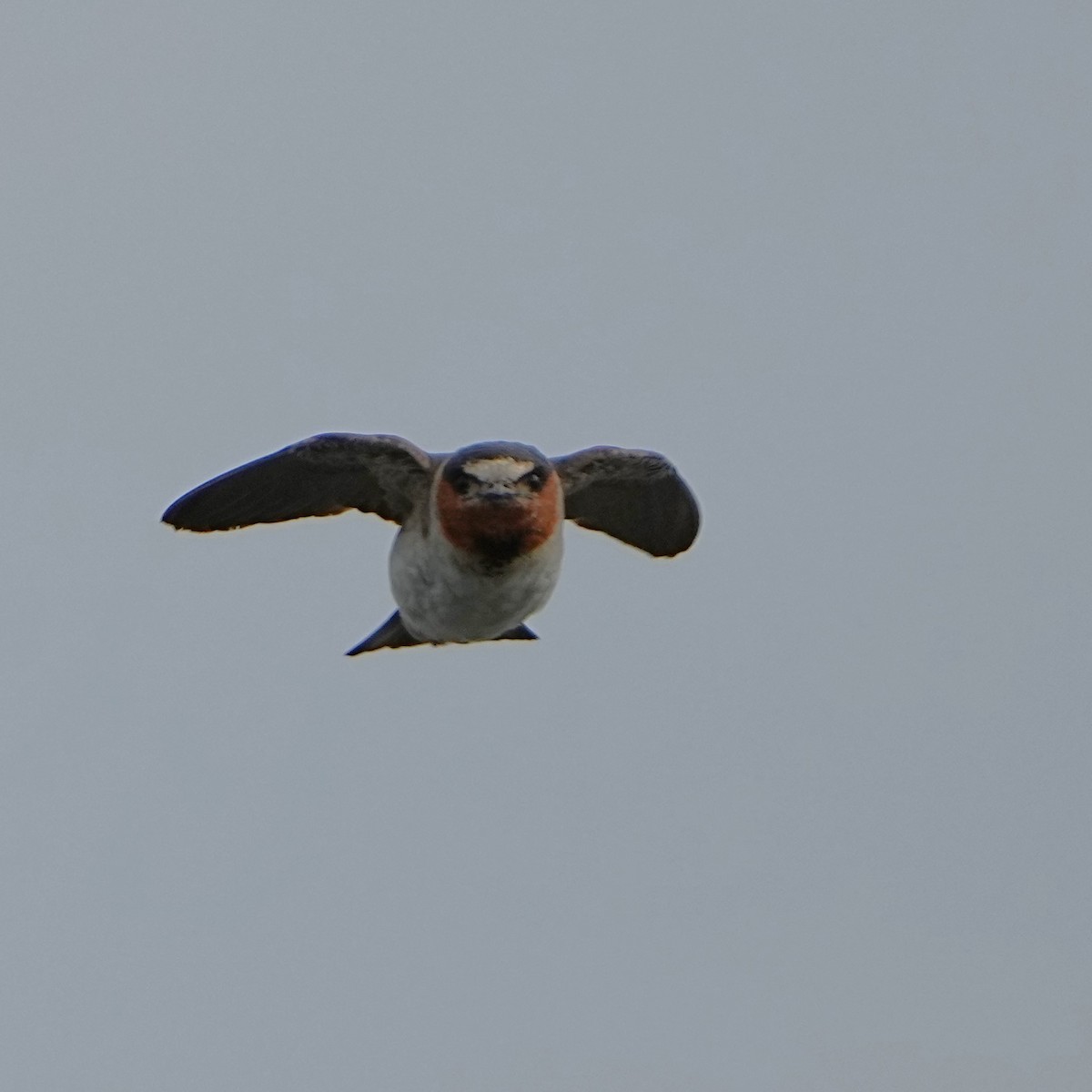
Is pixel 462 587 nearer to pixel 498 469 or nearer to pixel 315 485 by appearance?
pixel 498 469

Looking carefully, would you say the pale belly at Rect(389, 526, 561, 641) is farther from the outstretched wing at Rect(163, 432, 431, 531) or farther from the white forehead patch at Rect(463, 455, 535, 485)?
the white forehead patch at Rect(463, 455, 535, 485)

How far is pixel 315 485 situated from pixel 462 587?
1.53m

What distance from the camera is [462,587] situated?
14828mm

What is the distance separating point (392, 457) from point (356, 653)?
7.17 feet

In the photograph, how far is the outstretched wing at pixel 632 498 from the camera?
1578cm

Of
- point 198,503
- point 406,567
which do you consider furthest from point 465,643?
point 198,503

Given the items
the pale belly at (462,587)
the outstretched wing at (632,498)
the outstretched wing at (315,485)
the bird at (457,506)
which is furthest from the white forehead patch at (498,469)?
the outstretched wing at (632,498)

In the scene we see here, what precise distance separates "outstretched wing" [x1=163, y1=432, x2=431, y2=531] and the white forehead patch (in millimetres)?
1155

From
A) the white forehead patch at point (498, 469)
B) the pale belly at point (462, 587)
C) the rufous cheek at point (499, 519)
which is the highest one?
the white forehead patch at point (498, 469)

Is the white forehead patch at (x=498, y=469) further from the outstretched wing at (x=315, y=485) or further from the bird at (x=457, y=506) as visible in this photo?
the outstretched wing at (x=315, y=485)

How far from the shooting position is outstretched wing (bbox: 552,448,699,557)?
1578cm

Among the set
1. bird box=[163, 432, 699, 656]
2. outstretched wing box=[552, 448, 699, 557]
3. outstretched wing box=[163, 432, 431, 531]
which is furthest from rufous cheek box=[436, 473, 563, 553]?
outstretched wing box=[552, 448, 699, 557]

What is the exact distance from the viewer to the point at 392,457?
1535 centimetres

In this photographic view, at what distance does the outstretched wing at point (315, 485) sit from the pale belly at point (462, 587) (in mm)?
347
